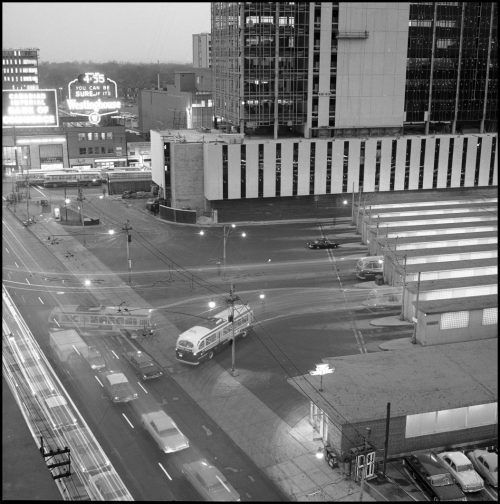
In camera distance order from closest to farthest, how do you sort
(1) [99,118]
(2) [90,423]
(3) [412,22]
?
1. (2) [90,423]
2. (3) [412,22]
3. (1) [99,118]

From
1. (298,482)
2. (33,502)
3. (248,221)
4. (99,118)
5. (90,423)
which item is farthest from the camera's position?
(99,118)

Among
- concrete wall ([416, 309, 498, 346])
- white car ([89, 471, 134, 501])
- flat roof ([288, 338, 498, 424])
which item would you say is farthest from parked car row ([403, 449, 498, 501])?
concrete wall ([416, 309, 498, 346])

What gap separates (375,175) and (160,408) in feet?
62.3

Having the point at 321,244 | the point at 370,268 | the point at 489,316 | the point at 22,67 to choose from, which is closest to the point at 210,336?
the point at 489,316

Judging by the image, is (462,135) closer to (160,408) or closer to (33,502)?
(160,408)

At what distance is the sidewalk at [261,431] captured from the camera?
30.1 ft

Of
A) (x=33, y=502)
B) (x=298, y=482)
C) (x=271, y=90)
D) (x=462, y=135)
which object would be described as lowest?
(x=298, y=482)

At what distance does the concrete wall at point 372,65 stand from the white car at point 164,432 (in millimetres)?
20652

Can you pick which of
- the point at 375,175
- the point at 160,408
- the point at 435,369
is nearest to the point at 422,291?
the point at 435,369

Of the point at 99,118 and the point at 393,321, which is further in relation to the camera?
the point at 99,118

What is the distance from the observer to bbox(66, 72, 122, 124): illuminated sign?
128 ft

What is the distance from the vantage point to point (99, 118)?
39.7 metres

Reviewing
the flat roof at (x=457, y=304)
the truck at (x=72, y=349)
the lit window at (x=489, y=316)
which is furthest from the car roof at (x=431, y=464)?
the truck at (x=72, y=349)

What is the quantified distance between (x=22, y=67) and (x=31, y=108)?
19.0 metres
